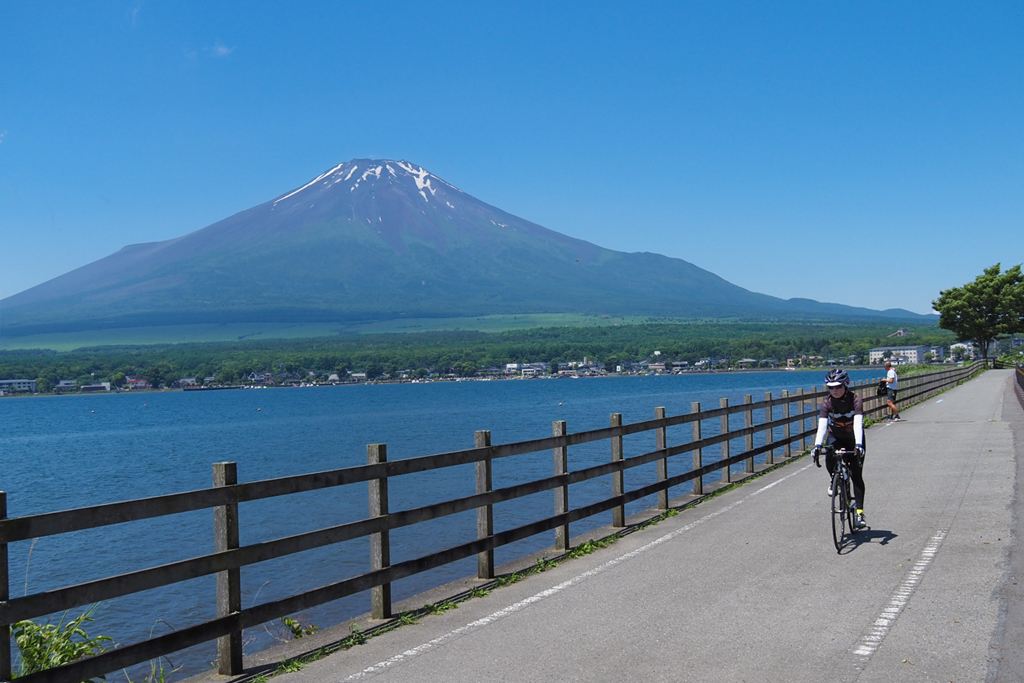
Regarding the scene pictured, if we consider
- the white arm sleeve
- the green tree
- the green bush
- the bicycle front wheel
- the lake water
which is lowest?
the lake water

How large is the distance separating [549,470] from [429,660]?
23180 mm

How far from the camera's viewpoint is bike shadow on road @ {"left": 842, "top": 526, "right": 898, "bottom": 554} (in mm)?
10300

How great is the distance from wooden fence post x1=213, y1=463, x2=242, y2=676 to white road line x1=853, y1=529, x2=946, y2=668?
4.16m

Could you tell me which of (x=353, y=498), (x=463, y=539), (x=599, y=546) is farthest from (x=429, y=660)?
(x=353, y=498)

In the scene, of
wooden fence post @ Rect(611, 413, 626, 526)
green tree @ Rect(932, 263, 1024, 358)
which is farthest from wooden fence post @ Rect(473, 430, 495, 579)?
green tree @ Rect(932, 263, 1024, 358)

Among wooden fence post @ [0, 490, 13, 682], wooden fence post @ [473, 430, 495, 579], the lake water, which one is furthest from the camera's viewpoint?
the lake water

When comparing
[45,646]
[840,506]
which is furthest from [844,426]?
[45,646]

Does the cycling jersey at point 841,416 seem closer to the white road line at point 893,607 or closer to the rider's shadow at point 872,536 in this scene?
the rider's shadow at point 872,536

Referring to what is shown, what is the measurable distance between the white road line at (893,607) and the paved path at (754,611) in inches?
0.9

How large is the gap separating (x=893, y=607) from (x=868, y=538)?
3016 mm

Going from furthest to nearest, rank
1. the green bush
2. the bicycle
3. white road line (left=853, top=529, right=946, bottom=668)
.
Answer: the bicycle < the green bush < white road line (left=853, top=529, right=946, bottom=668)

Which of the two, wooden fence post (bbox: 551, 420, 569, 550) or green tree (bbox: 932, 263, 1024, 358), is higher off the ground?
green tree (bbox: 932, 263, 1024, 358)

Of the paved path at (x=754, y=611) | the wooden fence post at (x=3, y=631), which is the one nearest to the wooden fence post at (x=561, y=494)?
the paved path at (x=754, y=611)

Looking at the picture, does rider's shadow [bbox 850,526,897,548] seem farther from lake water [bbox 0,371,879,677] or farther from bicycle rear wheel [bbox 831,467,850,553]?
lake water [bbox 0,371,879,677]
